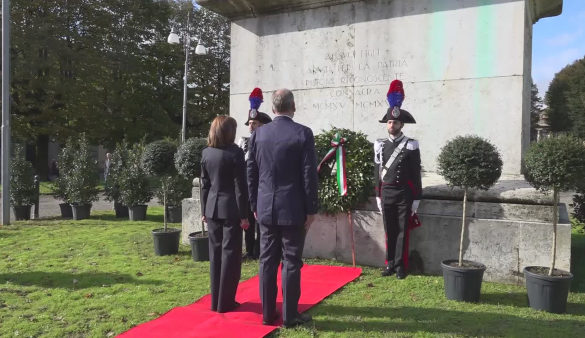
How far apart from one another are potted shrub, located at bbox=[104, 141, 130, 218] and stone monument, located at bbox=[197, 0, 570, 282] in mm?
6344

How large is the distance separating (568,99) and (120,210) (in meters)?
42.8

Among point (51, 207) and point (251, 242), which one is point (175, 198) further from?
point (51, 207)

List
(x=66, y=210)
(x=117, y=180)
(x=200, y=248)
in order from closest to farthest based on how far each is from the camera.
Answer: (x=200, y=248) → (x=117, y=180) → (x=66, y=210)

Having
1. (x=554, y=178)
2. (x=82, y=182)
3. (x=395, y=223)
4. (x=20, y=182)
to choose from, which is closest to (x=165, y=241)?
(x=395, y=223)

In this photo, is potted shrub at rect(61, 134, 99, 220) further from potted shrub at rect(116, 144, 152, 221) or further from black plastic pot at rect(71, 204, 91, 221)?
potted shrub at rect(116, 144, 152, 221)

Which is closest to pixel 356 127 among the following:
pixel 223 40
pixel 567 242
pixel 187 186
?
pixel 567 242

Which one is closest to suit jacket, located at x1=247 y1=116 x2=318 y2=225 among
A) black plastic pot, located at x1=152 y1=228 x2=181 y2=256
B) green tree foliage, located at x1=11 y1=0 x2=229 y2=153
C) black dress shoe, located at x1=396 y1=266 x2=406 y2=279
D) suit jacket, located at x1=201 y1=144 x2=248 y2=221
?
suit jacket, located at x1=201 y1=144 x2=248 y2=221

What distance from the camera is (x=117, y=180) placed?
1399cm

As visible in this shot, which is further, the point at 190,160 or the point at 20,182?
the point at 20,182

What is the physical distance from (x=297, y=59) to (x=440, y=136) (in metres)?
2.92

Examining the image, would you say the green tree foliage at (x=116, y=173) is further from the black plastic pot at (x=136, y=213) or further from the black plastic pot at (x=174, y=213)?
the black plastic pot at (x=174, y=213)

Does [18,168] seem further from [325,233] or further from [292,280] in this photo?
[292,280]

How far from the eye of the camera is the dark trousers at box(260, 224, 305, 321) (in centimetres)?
443

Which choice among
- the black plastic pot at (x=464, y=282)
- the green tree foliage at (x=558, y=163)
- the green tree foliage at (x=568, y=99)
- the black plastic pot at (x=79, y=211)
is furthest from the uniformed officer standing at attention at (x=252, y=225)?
the green tree foliage at (x=568, y=99)
